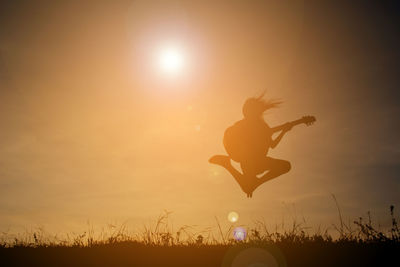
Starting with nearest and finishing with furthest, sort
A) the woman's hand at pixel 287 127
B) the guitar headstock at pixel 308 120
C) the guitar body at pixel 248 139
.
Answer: the guitar headstock at pixel 308 120 < the woman's hand at pixel 287 127 < the guitar body at pixel 248 139

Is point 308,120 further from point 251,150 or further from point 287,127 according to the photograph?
point 251,150

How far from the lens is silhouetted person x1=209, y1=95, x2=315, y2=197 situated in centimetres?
1123

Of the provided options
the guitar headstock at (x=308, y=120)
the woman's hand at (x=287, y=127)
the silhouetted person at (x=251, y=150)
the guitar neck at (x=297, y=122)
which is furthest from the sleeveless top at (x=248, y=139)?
the guitar headstock at (x=308, y=120)

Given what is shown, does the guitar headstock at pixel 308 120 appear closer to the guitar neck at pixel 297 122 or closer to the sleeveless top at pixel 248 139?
the guitar neck at pixel 297 122

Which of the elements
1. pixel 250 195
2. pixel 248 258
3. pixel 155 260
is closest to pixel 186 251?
pixel 155 260

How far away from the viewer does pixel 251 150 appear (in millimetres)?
11273

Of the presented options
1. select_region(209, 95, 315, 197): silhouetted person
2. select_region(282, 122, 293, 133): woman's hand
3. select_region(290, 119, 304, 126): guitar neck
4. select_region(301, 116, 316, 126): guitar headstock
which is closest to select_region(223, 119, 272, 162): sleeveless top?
select_region(209, 95, 315, 197): silhouetted person

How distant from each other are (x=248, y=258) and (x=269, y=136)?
157 inches

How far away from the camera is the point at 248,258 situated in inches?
322

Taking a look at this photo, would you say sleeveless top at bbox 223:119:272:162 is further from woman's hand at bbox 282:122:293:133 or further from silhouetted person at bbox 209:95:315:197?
woman's hand at bbox 282:122:293:133

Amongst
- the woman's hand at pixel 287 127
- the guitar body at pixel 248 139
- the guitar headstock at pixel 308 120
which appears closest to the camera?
the guitar headstock at pixel 308 120

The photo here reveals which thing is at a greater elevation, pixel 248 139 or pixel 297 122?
pixel 297 122

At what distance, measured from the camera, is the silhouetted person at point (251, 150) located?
36.9 ft

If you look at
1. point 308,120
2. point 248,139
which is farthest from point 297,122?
point 248,139
